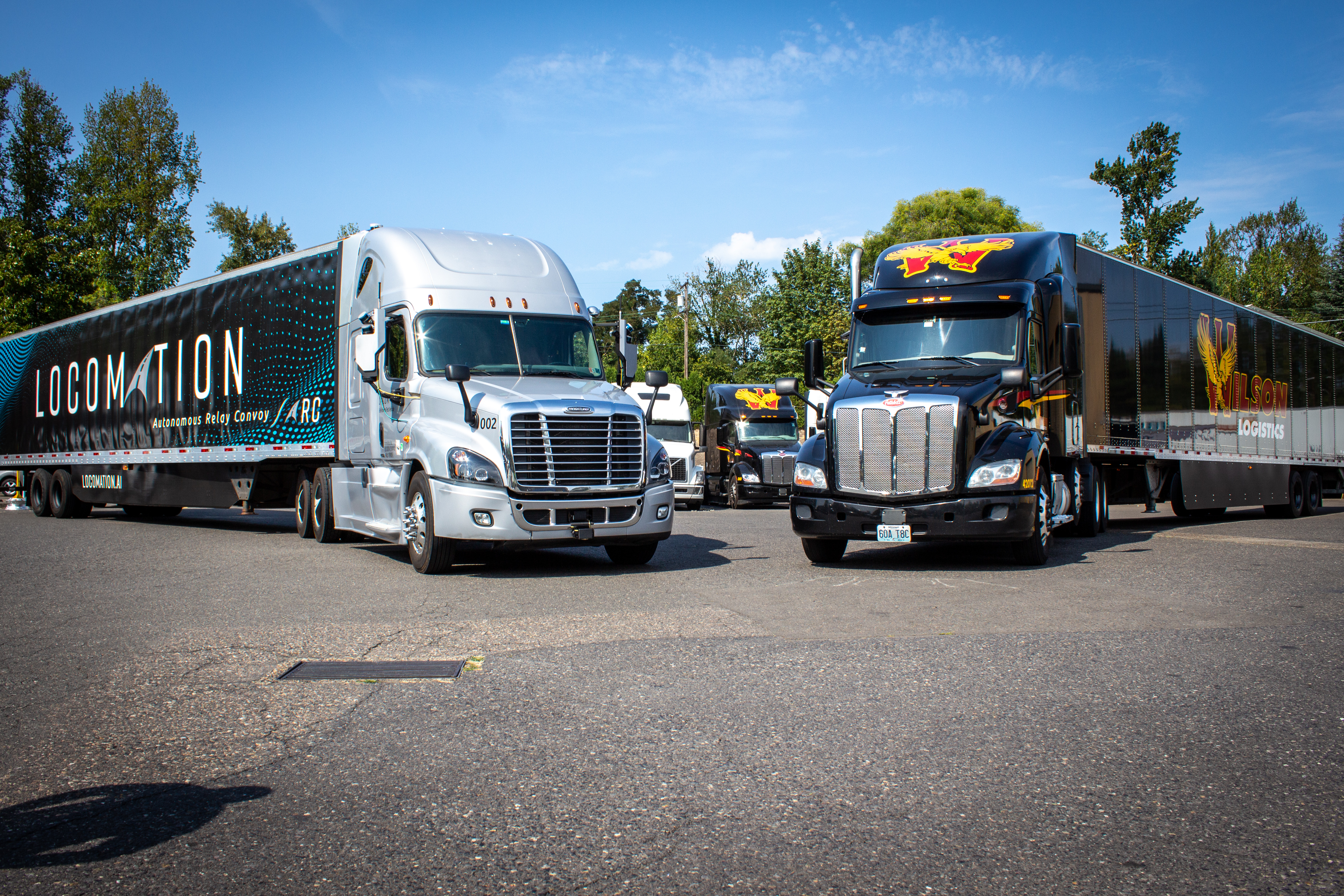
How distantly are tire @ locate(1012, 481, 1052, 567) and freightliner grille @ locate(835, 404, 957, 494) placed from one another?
3.83 feet

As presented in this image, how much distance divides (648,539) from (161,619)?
4.77m

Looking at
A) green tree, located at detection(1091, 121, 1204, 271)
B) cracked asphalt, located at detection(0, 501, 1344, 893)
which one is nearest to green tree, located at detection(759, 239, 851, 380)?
green tree, located at detection(1091, 121, 1204, 271)

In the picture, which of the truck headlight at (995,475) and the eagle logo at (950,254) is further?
the eagle logo at (950,254)

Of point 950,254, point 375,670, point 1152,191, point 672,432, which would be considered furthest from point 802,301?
point 375,670

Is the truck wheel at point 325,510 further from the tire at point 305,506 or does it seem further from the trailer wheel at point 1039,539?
the trailer wheel at point 1039,539

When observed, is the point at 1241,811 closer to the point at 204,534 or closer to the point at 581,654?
the point at 581,654

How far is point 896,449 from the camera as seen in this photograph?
34.7ft

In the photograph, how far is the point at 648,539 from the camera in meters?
11.1

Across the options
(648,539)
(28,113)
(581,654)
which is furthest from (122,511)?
(28,113)

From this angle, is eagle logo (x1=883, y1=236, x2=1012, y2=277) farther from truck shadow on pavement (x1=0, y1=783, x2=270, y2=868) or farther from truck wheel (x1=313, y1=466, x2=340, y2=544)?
truck shadow on pavement (x1=0, y1=783, x2=270, y2=868)

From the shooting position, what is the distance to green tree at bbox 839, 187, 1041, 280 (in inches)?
2133

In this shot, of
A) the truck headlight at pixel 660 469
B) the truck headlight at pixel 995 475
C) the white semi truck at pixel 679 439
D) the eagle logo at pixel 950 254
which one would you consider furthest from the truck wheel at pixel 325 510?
the white semi truck at pixel 679 439

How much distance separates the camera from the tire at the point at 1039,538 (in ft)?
35.8

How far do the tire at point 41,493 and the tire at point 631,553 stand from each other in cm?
1659
